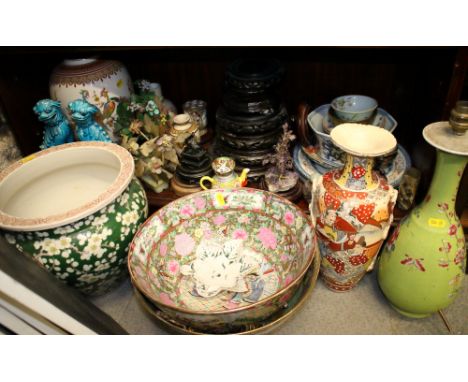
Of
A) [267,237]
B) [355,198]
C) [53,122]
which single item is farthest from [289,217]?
[53,122]

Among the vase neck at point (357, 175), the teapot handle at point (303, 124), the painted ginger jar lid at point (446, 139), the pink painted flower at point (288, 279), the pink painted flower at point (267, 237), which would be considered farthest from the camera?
the teapot handle at point (303, 124)

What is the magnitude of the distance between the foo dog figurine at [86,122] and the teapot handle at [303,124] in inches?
27.0

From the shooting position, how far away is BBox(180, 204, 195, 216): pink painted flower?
1259mm

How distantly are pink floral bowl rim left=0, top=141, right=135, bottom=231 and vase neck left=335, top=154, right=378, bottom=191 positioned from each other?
618mm

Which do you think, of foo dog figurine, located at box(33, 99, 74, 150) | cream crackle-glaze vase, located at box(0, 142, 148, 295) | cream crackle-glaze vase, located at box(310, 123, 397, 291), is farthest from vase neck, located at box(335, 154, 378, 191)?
foo dog figurine, located at box(33, 99, 74, 150)

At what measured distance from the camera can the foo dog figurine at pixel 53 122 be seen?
1.30 m

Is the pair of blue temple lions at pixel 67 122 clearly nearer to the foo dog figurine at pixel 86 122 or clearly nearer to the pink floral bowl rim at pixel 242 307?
the foo dog figurine at pixel 86 122

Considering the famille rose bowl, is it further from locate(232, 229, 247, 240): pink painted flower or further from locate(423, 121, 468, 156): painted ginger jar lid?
locate(423, 121, 468, 156): painted ginger jar lid

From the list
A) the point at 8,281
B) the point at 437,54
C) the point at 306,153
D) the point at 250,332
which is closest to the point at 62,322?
the point at 8,281

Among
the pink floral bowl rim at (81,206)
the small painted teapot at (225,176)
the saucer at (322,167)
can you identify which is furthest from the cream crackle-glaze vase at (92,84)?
the saucer at (322,167)

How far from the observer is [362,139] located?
1.06 meters

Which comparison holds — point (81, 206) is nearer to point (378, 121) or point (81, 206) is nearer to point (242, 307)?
point (242, 307)

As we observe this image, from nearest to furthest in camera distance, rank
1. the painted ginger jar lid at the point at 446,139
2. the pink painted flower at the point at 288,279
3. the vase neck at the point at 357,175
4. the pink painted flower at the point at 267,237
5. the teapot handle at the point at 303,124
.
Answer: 1. the painted ginger jar lid at the point at 446,139
2. the vase neck at the point at 357,175
3. the pink painted flower at the point at 288,279
4. the pink painted flower at the point at 267,237
5. the teapot handle at the point at 303,124

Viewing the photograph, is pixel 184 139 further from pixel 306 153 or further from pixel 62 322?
pixel 62 322
